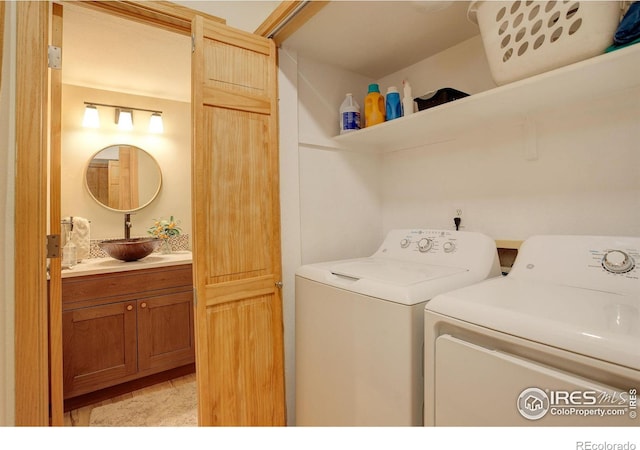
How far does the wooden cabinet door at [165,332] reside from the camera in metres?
2.34

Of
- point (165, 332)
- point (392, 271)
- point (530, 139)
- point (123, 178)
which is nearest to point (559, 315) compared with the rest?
point (392, 271)

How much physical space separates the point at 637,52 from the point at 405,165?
114cm

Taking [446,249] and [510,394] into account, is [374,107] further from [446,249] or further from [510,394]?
[510,394]

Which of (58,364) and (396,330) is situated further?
(58,364)

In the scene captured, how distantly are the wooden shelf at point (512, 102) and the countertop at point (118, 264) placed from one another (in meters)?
1.55

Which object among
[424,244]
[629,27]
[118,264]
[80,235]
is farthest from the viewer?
[80,235]

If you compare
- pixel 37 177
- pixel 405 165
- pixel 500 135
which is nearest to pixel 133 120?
pixel 37 177

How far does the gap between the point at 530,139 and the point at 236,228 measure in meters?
1.38

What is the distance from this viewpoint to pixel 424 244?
1580 millimetres

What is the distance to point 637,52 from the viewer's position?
2.82ft

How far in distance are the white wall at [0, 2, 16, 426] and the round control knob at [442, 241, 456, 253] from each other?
1699mm

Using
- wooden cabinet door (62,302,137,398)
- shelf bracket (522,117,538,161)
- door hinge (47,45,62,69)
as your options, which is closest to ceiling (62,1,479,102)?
door hinge (47,45,62,69)

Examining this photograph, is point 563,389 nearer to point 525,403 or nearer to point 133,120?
point 525,403

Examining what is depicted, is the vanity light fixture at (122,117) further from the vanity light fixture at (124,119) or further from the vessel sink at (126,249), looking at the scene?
the vessel sink at (126,249)
